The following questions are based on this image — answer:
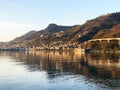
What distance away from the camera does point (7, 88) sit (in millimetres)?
79062

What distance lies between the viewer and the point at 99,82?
281 feet

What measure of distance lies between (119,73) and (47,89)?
30.9 meters

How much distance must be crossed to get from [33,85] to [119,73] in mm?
29771

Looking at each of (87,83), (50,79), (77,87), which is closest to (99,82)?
(87,83)

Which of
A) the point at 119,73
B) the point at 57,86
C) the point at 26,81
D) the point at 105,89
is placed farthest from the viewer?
the point at 119,73

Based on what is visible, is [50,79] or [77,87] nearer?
[77,87]

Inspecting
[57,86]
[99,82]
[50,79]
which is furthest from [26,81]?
[99,82]

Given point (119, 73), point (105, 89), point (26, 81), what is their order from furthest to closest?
point (119, 73)
point (26, 81)
point (105, 89)

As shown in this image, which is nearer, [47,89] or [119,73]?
[47,89]

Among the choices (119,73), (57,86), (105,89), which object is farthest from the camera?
(119,73)

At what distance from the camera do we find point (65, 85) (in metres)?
82.1

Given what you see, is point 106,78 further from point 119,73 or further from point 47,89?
point 47,89

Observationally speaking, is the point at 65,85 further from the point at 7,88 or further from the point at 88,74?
the point at 88,74

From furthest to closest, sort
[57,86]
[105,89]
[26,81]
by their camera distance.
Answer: [26,81] < [57,86] < [105,89]
